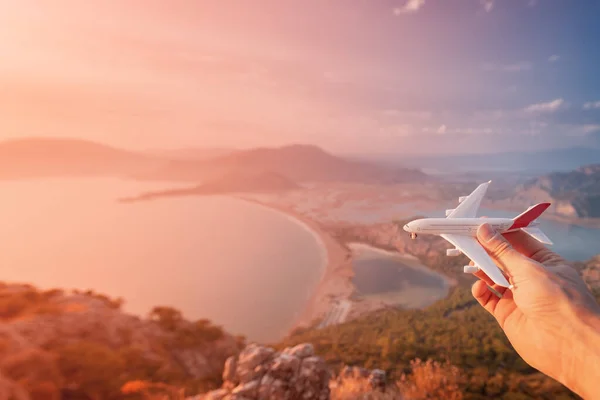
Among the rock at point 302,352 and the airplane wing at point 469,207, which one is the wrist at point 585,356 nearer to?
the airplane wing at point 469,207

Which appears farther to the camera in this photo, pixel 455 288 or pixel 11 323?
pixel 455 288

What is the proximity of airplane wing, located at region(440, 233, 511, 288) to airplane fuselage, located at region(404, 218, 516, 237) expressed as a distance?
4.5 inches

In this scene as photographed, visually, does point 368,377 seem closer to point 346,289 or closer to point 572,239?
point 346,289

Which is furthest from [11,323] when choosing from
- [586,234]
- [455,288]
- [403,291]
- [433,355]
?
[586,234]

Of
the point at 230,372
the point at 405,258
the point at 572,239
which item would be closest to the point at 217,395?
the point at 230,372

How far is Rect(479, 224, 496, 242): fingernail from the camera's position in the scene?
4215mm

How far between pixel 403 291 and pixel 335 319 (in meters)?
8.90

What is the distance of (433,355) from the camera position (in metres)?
11.0

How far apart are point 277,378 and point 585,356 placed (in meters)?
6.64

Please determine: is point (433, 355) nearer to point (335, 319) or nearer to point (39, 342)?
point (335, 319)

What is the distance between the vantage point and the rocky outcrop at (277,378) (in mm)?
6781

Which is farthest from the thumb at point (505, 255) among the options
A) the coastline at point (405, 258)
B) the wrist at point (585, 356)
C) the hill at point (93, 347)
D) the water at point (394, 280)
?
the coastline at point (405, 258)

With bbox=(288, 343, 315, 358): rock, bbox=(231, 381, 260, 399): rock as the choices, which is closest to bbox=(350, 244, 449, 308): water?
bbox=(288, 343, 315, 358): rock

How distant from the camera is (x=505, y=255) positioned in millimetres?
3996
